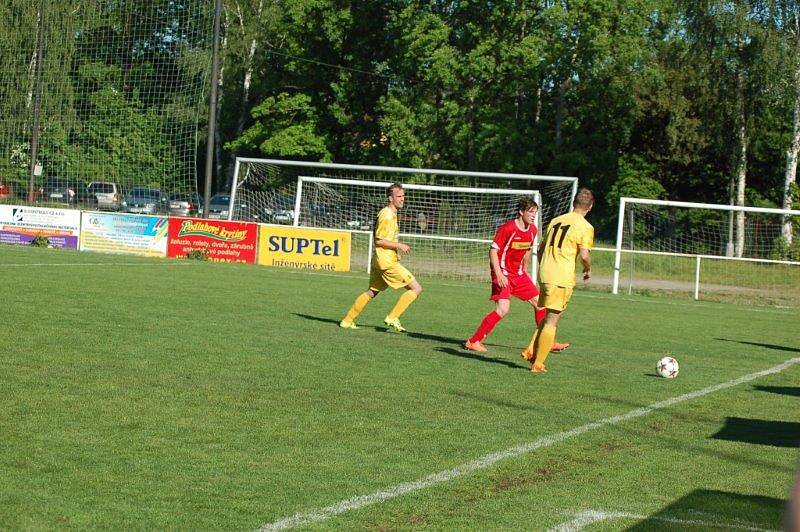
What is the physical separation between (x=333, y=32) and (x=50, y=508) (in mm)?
48528

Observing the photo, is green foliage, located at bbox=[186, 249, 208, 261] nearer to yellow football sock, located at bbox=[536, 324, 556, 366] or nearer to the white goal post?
the white goal post

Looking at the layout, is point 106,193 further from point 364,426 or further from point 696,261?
point 364,426

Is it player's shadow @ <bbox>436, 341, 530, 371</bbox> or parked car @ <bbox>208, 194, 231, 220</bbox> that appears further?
parked car @ <bbox>208, 194, 231, 220</bbox>

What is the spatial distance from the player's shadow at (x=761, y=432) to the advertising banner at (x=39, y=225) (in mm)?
23615

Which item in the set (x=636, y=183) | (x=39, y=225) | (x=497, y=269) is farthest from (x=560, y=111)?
(x=497, y=269)

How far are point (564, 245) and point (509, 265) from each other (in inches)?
77.3

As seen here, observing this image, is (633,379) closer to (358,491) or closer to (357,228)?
(358,491)

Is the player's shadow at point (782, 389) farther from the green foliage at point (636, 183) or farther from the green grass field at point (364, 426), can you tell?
the green foliage at point (636, 183)

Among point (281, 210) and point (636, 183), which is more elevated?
point (636, 183)

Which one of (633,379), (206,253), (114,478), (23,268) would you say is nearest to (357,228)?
(206,253)

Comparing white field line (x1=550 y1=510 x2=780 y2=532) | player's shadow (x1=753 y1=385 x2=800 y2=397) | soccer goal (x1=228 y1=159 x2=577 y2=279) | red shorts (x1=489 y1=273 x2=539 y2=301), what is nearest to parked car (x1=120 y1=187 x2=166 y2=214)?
soccer goal (x1=228 y1=159 x2=577 y2=279)

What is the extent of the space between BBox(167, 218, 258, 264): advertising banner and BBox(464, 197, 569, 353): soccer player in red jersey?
1588 centimetres

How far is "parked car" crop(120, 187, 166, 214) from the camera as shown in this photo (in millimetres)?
34656

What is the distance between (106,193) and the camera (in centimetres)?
3334
